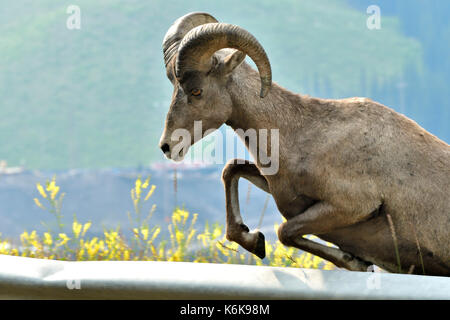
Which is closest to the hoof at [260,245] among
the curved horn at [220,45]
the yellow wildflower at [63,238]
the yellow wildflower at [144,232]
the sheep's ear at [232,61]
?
the curved horn at [220,45]

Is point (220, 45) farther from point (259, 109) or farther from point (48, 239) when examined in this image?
point (48, 239)

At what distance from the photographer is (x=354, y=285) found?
452 cm

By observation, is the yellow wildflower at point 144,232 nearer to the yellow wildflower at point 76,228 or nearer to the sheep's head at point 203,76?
the yellow wildflower at point 76,228

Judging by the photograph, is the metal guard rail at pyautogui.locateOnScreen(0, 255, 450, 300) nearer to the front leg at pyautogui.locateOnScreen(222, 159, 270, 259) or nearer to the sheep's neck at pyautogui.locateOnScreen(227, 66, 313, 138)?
the front leg at pyautogui.locateOnScreen(222, 159, 270, 259)

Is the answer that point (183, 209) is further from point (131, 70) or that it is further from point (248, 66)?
point (131, 70)

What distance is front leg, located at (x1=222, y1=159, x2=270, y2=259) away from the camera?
5.15 meters

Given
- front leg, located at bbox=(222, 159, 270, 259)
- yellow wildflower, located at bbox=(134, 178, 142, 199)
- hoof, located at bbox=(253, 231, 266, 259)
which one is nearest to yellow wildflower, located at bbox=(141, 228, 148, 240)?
yellow wildflower, located at bbox=(134, 178, 142, 199)

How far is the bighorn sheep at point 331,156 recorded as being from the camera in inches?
184

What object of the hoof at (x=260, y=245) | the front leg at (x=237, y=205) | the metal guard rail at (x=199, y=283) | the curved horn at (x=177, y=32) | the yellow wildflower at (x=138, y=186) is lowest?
the metal guard rail at (x=199, y=283)

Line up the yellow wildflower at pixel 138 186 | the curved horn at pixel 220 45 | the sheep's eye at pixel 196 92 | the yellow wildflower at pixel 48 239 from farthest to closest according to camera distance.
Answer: the yellow wildflower at pixel 48 239, the yellow wildflower at pixel 138 186, the sheep's eye at pixel 196 92, the curved horn at pixel 220 45

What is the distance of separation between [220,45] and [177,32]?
1.79 feet
